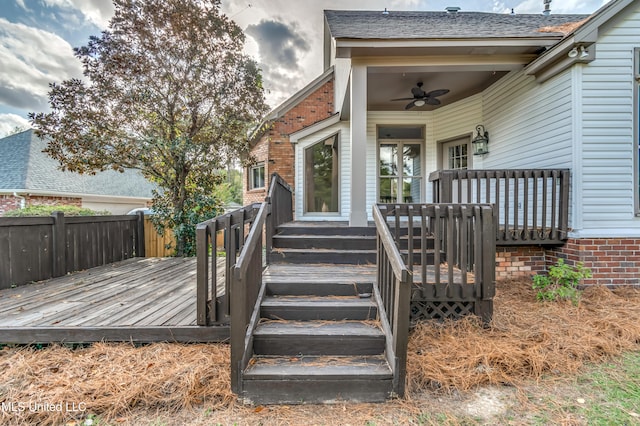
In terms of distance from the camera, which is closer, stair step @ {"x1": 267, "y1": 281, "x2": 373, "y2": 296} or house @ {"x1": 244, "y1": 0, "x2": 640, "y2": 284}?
stair step @ {"x1": 267, "y1": 281, "x2": 373, "y2": 296}

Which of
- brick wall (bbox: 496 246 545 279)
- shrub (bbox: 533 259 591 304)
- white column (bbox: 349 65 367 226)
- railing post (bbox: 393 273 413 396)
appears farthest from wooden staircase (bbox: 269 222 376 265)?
shrub (bbox: 533 259 591 304)

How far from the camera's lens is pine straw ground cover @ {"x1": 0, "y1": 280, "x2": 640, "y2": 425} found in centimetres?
186

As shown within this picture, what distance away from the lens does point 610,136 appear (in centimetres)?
384

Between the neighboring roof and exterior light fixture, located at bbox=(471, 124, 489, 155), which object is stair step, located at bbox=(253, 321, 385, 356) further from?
the neighboring roof

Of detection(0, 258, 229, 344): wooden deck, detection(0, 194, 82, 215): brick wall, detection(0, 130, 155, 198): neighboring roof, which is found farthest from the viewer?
detection(0, 130, 155, 198): neighboring roof

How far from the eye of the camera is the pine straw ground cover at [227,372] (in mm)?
1858

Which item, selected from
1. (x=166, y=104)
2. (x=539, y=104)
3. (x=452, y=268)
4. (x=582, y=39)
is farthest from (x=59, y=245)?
(x=582, y=39)

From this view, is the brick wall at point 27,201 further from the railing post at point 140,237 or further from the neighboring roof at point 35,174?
the railing post at point 140,237

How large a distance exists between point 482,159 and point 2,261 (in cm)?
872

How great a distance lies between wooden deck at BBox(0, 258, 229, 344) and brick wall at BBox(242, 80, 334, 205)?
13.6ft

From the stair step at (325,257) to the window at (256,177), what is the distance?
5.73 meters

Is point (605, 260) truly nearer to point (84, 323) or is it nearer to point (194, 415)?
point (194, 415)

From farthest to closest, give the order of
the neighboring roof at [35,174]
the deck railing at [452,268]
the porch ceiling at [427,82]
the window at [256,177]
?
the neighboring roof at [35,174], the window at [256,177], the porch ceiling at [427,82], the deck railing at [452,268]

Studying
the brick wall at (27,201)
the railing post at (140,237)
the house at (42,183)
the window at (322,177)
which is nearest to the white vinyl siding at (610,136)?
the window at (322,177)
